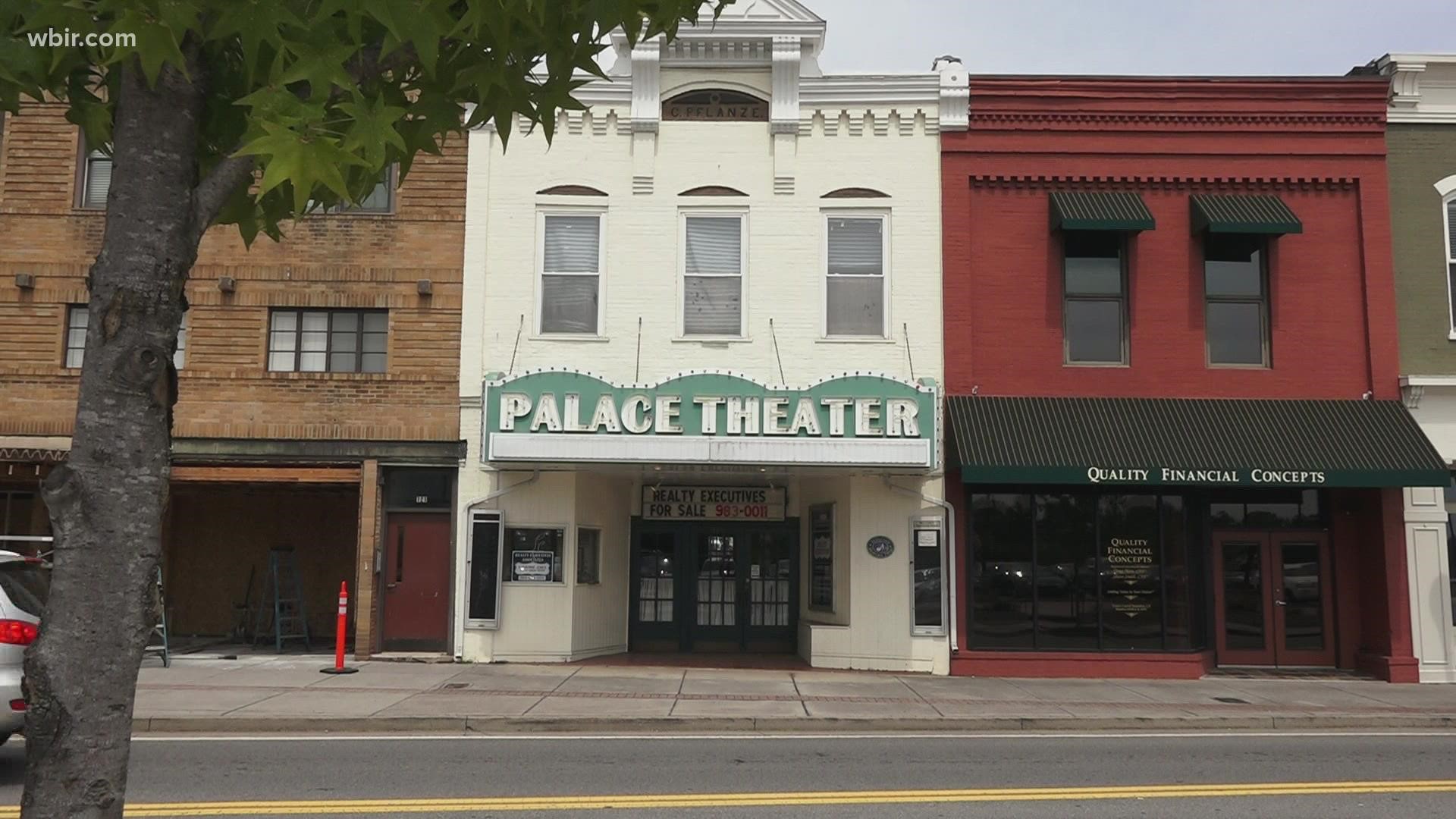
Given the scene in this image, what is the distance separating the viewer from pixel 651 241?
1675 cm

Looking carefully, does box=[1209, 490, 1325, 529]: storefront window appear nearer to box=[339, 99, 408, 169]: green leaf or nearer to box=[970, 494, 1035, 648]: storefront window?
box=[970, 494, 1035, 648]: storefront window

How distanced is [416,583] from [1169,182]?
12.2m

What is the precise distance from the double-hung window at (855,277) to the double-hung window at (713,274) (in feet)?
4.21

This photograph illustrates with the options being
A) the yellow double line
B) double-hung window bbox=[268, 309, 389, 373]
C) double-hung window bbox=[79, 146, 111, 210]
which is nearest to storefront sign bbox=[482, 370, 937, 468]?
double-hung window bbox=[268, 309, 389, 373]

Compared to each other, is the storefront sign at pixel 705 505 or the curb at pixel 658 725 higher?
the storefront sign at pixel 705 505

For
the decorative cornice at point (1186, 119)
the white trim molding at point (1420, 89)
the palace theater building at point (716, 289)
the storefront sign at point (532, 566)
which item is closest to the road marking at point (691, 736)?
the palace theater building at point (716, 289)

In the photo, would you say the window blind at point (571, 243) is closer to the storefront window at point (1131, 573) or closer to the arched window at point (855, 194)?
the arched window at point (855, 194)

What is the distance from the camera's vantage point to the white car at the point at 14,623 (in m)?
8.38

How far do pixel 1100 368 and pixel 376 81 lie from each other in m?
14.1

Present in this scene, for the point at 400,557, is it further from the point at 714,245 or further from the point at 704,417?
the point at 714,245

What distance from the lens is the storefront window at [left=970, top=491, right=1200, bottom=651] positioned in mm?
16016

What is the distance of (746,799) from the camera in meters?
8.37

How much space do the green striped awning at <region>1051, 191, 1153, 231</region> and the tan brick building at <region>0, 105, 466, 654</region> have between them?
336 inches

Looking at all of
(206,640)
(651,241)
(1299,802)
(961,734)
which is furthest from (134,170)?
(206,640)
